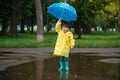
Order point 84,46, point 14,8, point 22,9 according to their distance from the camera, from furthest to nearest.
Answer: point 22,9, point 14,8, point 84,46

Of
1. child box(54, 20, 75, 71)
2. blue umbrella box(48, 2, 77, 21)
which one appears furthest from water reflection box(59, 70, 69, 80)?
blue umbrella box(48, 2, 77, 21)

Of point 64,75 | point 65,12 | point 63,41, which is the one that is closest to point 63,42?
point 63,41

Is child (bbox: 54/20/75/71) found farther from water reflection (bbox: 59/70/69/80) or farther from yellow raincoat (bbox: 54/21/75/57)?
water reflection (bbox: 59/70/69/80)

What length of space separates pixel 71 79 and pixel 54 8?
2.95 meters

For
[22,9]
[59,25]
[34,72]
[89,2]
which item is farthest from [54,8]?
[22,9]

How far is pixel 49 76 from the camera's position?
1144 centimetres

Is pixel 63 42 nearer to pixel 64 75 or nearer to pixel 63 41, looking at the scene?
pixel 63 41

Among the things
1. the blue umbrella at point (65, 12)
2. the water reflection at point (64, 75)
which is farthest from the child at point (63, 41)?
the water reflection at point (64, 75)

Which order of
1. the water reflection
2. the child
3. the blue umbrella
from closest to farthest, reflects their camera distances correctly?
the water reflection < the blue umbrella < the child

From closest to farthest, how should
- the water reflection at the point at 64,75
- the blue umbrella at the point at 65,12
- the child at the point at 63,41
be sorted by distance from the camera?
the water reflection at the point at 64,75, the blue umbrella at the point at 65,12, the child at the point at 63,41

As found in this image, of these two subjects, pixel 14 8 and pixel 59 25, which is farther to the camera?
pixel 14 8

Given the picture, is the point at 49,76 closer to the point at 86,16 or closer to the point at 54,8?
the point at 54,8

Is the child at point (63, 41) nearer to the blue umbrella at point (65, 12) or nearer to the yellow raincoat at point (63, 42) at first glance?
the yellow raincoat at point (63, 42)

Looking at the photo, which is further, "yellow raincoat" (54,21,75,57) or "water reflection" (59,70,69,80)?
"yellow raincoat" (54,21,75,57)
